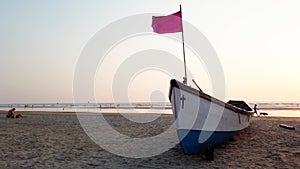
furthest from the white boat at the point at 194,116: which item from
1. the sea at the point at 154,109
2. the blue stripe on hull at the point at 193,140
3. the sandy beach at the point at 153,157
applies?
the sea at the point at 154,109

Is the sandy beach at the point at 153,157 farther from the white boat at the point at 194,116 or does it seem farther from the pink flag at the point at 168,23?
the pink flag at the point at 168,23

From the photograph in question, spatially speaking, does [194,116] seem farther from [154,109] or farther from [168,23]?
[154,109]

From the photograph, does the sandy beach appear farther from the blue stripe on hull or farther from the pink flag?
the pink flag

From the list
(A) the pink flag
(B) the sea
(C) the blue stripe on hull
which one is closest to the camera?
(C) the blue stripe on hull

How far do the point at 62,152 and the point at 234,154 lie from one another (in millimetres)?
6367

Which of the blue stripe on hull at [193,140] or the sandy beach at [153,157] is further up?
the blue stripe on hull at [193,140]

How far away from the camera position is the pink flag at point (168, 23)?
1075 cm

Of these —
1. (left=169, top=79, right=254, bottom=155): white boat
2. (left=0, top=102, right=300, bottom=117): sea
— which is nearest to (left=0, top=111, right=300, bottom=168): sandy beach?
(left=169, top=79, right=254, bottom=155): white boat

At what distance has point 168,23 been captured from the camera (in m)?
10.8

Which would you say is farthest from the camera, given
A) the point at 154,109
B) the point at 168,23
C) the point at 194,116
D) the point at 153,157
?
the point at 154,109

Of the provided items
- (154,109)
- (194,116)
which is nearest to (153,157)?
(194,116)

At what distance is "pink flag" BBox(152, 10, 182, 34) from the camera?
10750 millimetres

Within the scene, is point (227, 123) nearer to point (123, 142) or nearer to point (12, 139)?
point (123, 142)

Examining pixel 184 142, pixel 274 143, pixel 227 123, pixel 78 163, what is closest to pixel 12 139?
pixel 78 163
